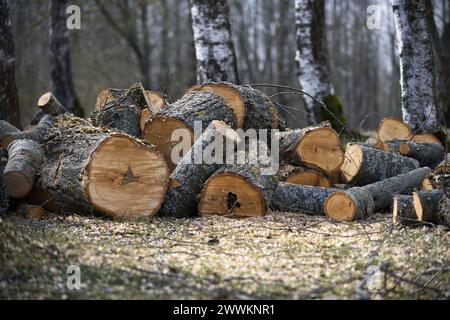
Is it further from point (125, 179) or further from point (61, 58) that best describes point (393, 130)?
point (61, 58)

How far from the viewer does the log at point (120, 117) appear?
7.55 meters

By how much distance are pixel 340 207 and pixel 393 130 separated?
2865 mm

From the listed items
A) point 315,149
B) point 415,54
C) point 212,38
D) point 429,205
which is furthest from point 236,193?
point 212,38

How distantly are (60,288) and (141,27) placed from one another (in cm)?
2761

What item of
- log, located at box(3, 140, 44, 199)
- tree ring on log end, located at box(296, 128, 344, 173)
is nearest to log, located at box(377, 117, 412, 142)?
tree ring on log end, located at box(296, 128, 344, 173)

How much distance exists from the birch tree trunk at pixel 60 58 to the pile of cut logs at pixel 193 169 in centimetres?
718

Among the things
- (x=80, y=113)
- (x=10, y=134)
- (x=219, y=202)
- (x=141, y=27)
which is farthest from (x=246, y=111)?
(x=141, y=27)

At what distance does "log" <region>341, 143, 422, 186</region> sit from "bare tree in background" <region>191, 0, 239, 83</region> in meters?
3.10

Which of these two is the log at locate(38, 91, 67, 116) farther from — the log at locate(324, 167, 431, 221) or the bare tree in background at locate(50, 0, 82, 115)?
the bare tree in background at locate(50, 0, 82, 115)

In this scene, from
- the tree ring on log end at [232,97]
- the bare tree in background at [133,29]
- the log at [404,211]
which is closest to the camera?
the log at [404,211]

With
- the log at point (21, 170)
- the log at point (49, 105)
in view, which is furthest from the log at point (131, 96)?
the log at point (21, 170)

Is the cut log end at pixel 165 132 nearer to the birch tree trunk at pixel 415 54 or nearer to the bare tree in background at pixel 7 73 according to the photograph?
the bare tree in background at pixel 7 73

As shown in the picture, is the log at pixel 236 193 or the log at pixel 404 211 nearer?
the log at pixel 404 211

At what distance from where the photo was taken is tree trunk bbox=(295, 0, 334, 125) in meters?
12.2
